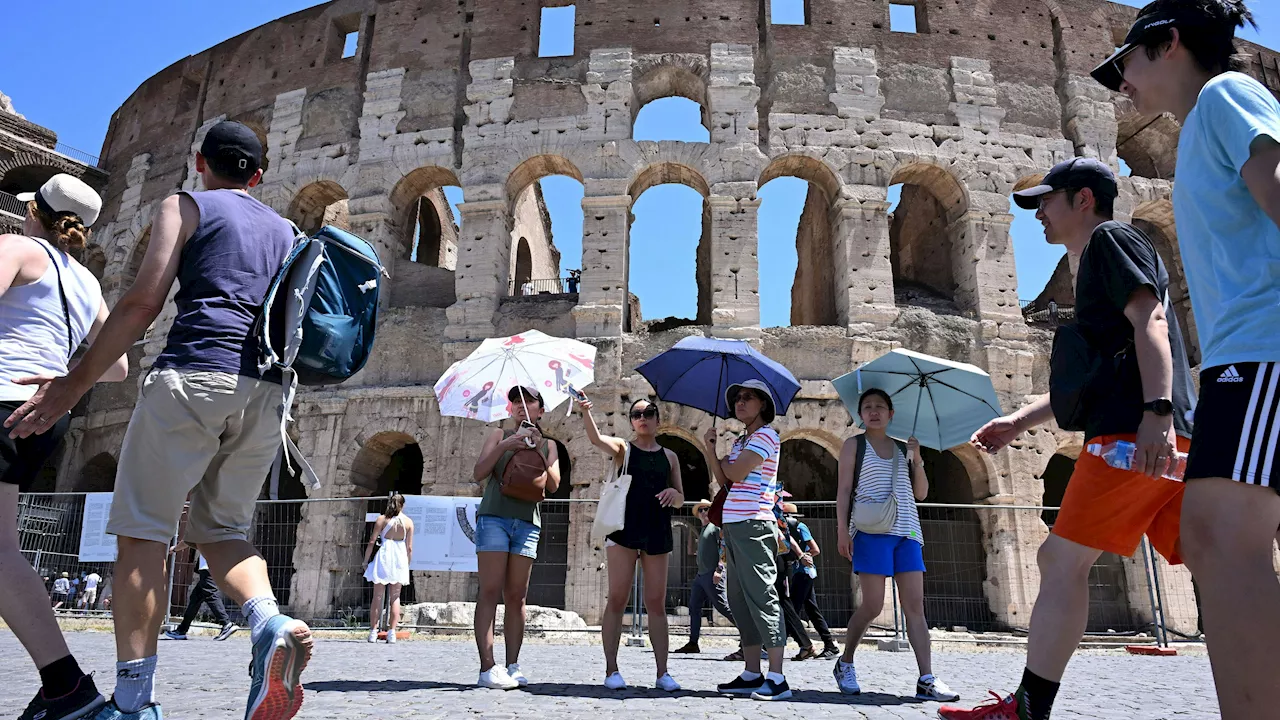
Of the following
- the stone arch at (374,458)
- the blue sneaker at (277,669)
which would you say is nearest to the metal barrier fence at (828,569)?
the stone arch at (374,458)

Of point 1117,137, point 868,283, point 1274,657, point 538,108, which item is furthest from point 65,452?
point 1117,137

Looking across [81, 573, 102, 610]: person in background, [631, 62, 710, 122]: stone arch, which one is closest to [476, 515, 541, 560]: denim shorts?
[81, 573, 102, 610]: person in background

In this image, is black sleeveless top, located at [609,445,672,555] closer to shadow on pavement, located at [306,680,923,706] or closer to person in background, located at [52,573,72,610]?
shadow on pavement, located at [306,680,923,706]

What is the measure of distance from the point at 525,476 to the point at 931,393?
9.69 ft

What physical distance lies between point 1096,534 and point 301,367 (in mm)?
2601

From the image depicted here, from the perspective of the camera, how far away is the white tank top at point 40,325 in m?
3.02

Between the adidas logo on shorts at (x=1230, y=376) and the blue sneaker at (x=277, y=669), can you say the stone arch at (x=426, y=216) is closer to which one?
the blue sneaker at (x=277, y=669)

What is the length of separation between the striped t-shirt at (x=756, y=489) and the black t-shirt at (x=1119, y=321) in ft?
A: 6.78

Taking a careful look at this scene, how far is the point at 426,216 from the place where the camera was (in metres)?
20.3

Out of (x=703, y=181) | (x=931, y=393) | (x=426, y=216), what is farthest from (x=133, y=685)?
(x=426, y=216)

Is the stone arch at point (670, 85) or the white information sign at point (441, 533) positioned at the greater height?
the stone arch at point (670, 85)

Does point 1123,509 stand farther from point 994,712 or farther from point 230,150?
point 230,150

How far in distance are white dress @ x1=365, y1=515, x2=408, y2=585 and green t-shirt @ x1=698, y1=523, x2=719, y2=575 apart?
3.21 metres

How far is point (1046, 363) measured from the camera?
46.7ft
